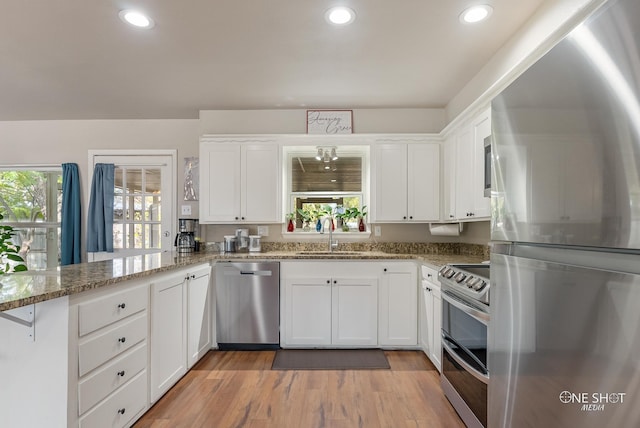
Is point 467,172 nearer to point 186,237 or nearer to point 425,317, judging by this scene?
point 425,317

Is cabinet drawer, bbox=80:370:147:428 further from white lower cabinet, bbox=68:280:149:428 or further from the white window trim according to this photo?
the white window trim

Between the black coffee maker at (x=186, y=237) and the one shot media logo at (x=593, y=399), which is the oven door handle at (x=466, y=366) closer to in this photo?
the one shot media logo at (x=593, y=399)

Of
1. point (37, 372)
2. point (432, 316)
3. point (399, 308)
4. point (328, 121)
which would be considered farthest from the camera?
point (328, 121)

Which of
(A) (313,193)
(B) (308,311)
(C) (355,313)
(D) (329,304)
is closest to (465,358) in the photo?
(C) (355,313)

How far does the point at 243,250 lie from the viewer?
366 cm

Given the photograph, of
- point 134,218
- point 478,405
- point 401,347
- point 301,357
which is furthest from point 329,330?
point 134,218

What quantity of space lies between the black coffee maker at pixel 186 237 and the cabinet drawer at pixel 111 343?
1.55 meters

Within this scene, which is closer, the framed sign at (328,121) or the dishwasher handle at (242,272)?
the dishwasher handle at (242,272)

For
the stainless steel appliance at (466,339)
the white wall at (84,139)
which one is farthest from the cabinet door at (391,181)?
the white wall at (84,139)

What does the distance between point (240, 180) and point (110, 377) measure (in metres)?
2.20

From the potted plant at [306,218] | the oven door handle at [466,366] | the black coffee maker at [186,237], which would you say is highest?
the potted plant at [306,218]

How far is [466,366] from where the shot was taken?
180cm

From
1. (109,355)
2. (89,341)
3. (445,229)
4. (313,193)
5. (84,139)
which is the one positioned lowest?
(109,355)

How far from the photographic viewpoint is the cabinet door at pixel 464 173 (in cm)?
268
